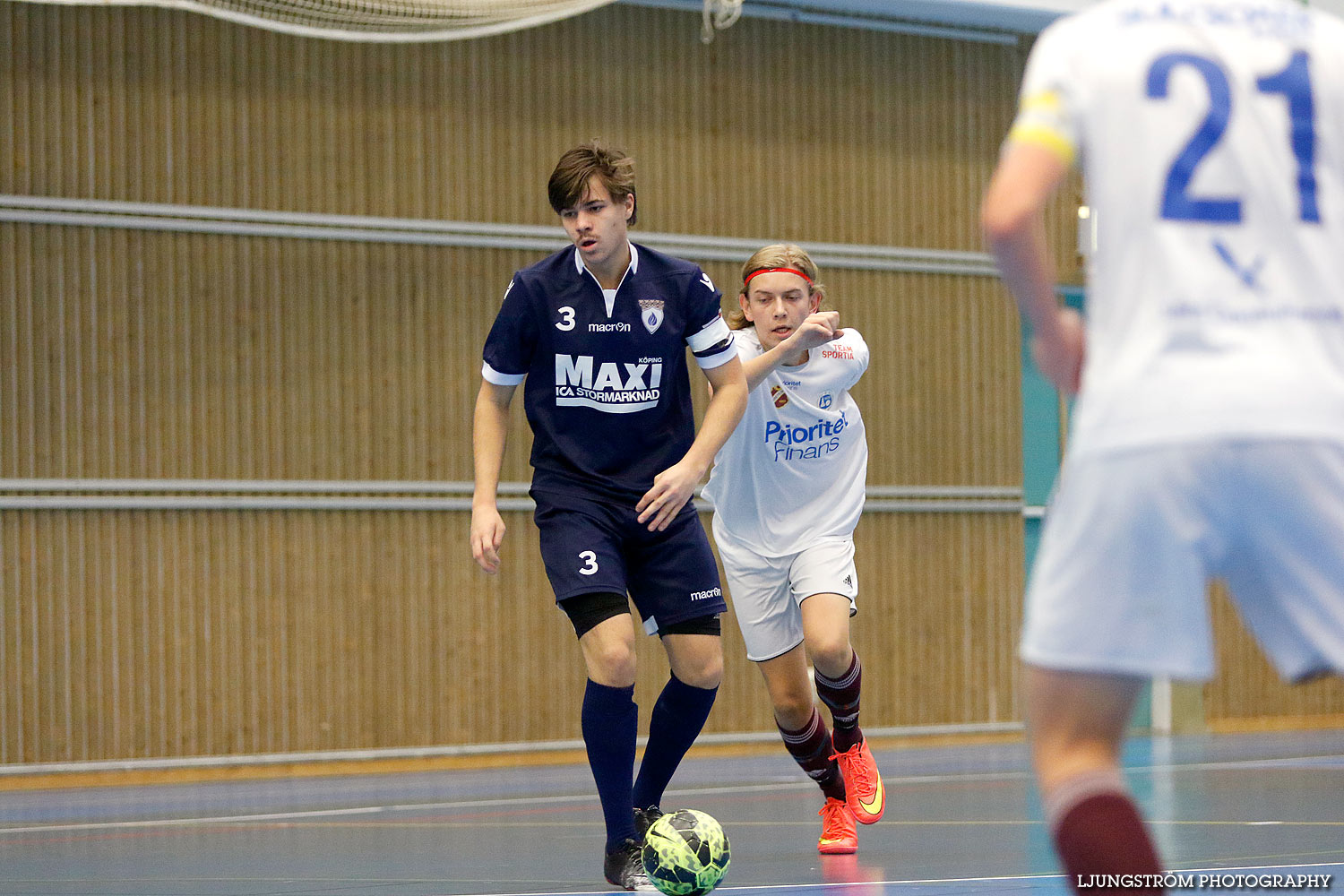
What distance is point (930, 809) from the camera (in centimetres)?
677

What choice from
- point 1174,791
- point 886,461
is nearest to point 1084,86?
point 1174,791

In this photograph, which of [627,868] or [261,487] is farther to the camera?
[261,487]

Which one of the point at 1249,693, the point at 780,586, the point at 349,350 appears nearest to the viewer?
the point at 780,586

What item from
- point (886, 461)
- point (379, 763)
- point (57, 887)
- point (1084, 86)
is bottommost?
point (379, 763)

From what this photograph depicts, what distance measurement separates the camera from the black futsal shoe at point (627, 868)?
421 cm

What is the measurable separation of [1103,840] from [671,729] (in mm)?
2697

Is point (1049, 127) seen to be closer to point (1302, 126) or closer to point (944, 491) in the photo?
point (1302, 126)

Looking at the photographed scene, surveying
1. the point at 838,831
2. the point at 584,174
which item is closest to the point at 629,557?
the point at 584,174

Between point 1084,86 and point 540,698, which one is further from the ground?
point 1084,86

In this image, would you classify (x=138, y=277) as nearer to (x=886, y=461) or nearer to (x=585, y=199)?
(x=886, y=461)

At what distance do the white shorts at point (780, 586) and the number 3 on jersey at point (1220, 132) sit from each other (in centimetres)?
350

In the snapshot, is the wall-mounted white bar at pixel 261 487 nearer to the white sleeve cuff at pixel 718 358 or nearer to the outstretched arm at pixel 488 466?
the outstretched arm at pixel 488 466

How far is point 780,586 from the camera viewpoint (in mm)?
5645

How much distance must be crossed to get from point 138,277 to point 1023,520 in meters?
7.04
